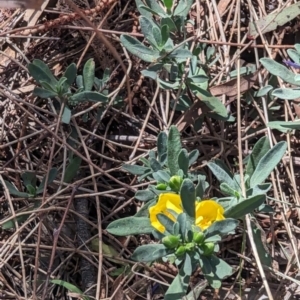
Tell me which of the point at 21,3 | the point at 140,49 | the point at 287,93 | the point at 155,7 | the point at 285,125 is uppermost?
the point at 21,3

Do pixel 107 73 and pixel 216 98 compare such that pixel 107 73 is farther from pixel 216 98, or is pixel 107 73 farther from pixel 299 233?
pixel 299 233

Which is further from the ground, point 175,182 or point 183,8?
point 183,8

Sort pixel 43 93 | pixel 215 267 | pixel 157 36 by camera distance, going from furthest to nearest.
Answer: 1. pixel 43 93
2. pixel 157 36
3. pixel 215 267

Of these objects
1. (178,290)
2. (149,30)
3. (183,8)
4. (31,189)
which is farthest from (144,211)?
(183,8)

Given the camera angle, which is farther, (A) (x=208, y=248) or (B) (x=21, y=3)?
(A) (x=208, y=248)

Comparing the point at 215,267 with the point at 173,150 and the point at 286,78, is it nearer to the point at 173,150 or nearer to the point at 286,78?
the point at 173,150

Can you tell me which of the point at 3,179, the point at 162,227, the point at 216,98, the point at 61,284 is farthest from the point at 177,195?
the point at 3,179

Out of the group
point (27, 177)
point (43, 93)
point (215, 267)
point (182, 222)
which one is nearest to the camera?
point (182, 222)
